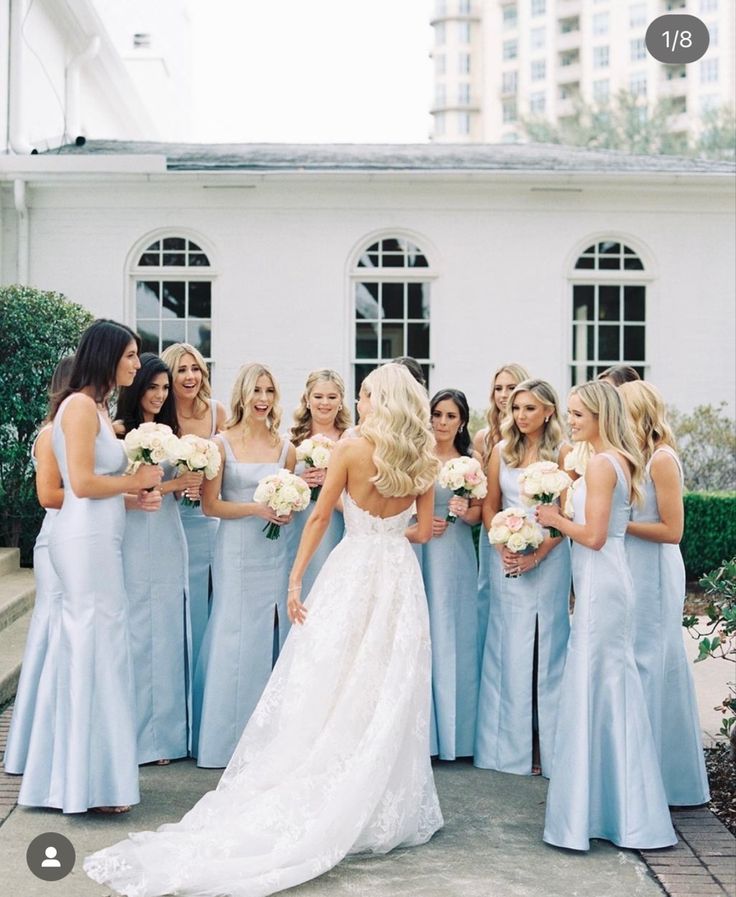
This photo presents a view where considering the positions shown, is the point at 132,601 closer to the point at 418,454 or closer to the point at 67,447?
the point at 67,447

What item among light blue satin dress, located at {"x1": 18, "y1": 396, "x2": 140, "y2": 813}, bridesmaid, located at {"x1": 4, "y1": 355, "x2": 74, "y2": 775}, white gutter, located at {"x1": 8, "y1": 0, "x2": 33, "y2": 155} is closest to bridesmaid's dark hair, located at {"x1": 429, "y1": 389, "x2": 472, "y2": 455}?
light blue satin dress, located at {"x1": 18, "y1": 396, "x2": 140, "y2": 813}

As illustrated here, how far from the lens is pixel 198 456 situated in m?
6.04

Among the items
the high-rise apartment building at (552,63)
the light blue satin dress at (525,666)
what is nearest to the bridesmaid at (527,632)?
the light blue satin dress at (525,666)

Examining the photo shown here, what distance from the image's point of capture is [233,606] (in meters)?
6.54

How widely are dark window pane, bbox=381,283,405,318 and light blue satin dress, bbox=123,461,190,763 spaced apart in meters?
9.15

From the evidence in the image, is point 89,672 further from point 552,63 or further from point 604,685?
point 552,63

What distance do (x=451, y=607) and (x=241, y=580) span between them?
1212mm

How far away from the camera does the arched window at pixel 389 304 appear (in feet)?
50.2

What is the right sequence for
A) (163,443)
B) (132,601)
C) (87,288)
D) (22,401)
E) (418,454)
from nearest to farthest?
(418,454), (163,443), (132,601), (22,401), (87,288)

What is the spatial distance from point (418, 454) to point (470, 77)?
93980 mm

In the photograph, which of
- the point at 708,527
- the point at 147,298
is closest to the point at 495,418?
the point at 708,527

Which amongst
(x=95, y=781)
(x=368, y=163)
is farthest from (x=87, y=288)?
(x=95, y=781)

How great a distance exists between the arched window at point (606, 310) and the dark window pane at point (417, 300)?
77.5 inches

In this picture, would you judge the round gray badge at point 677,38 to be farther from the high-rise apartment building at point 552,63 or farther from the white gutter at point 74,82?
the high-rise apartment building at point 552,63
